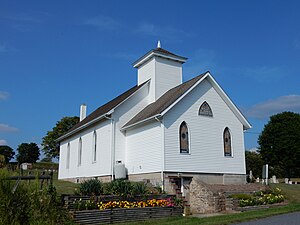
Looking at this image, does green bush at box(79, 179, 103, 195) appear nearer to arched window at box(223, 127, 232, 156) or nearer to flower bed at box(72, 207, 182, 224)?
flower bed at box(72, 207, 182, 224)

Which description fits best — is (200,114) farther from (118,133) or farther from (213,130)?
(118,133)

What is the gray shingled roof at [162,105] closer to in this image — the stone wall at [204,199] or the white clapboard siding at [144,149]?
the white clapboard siding at [144,149]

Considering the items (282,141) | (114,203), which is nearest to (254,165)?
(282,141)

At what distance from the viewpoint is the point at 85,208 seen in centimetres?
1477

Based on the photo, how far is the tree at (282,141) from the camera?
5419 centimetres

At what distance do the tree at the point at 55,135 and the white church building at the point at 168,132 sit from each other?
4356cm

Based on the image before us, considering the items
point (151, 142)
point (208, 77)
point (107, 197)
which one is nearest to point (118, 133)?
point (151, 142)

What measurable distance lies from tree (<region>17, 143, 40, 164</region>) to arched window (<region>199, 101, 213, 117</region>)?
86.5 m

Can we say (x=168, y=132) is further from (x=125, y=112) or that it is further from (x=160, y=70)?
(x=160, y=70)

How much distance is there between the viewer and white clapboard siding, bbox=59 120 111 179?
26094 millimetres

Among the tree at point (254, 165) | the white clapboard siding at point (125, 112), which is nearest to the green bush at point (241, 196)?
the white clapboard siding at point (125, 112)

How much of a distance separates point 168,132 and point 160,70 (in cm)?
762

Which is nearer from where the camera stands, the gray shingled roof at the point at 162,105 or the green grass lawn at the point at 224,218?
the green grass lawn at the point at 224,218

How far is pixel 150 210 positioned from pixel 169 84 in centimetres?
1395
